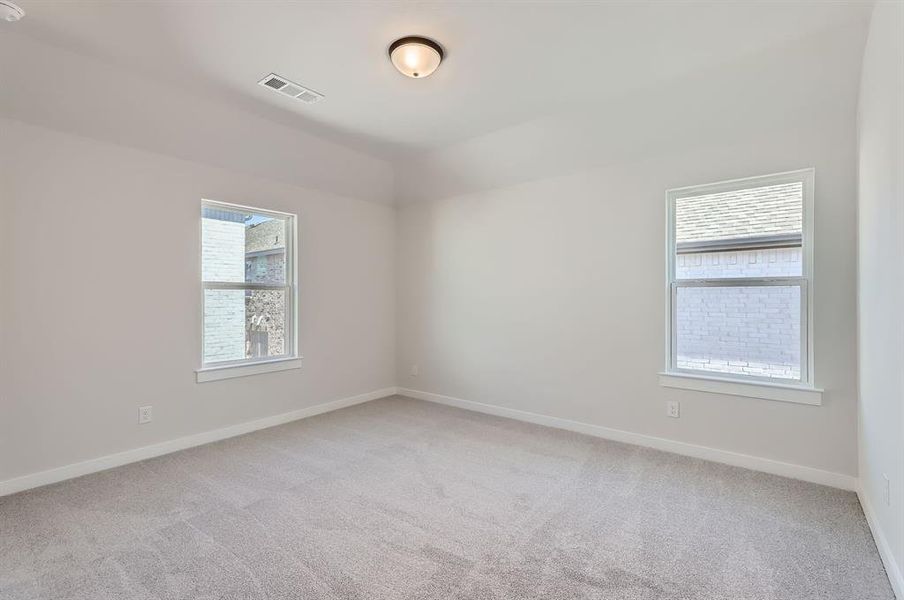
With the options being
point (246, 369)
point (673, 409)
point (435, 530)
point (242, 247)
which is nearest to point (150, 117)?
point (242, 247)

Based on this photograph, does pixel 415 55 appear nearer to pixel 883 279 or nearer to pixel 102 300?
pixel 883 279

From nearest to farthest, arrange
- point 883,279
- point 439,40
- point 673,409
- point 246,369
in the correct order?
point 883,279
point 439,40
point 673,409
point 246,369

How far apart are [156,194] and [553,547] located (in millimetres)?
3628

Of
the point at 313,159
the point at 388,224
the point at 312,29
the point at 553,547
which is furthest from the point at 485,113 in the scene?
the point at 553,547

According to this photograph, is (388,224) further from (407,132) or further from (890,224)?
(890,224)

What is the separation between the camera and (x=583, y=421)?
12.6 feet

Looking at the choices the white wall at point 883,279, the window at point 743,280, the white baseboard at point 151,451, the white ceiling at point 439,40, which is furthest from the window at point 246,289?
the white wall at point 883,279

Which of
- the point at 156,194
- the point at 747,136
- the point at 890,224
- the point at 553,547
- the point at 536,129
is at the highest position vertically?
the point at 536,129

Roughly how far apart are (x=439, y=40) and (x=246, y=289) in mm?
2757

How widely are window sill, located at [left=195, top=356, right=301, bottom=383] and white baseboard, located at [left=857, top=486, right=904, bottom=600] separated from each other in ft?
13.9

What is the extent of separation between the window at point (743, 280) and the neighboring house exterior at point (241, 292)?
354 cm

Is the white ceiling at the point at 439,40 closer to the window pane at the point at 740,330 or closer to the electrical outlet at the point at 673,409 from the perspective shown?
the window pane at the point at 740,330

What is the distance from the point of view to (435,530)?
7.42ft

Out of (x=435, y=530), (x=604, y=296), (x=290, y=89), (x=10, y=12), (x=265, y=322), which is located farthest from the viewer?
(x=265, y=322)
